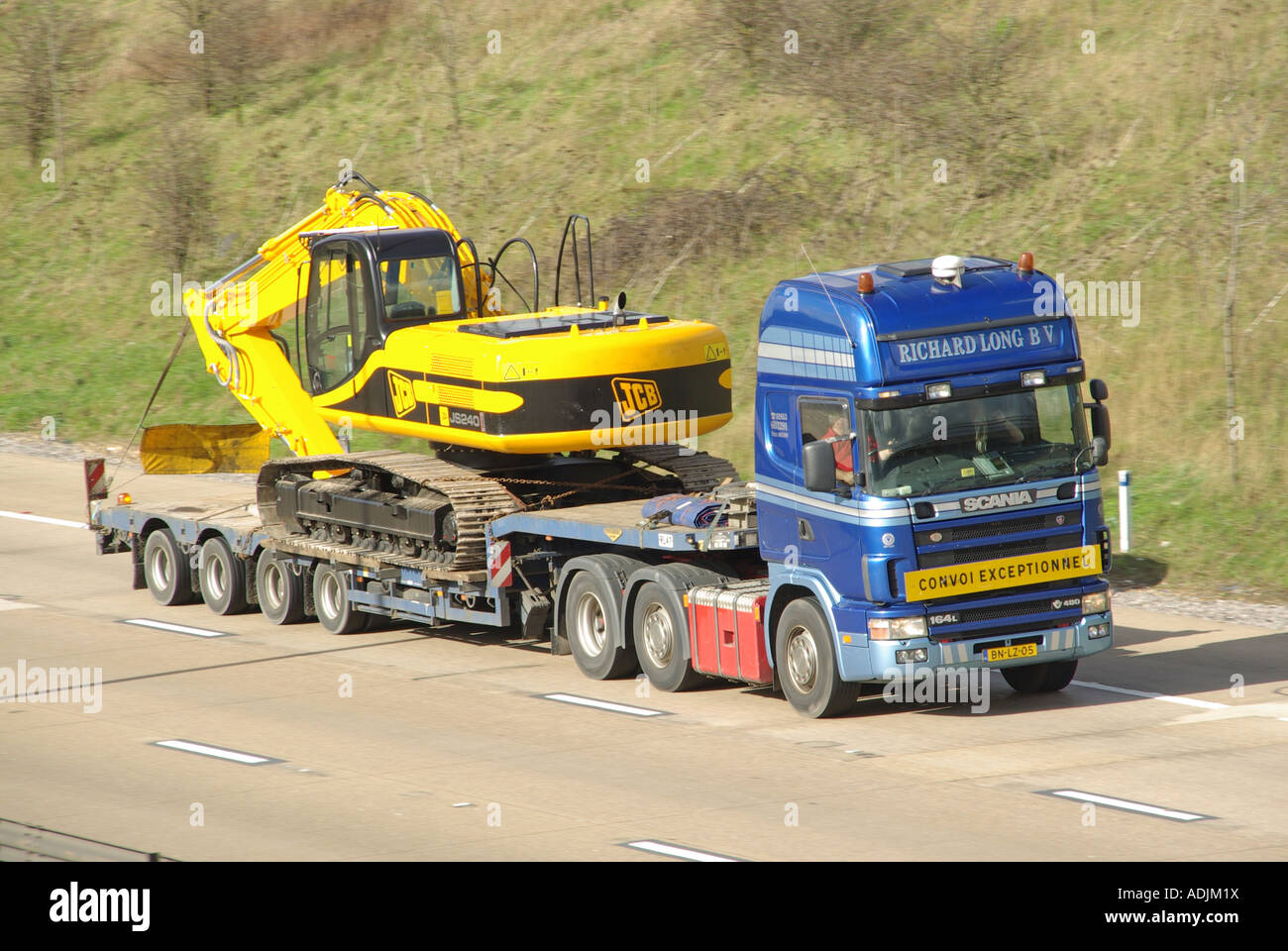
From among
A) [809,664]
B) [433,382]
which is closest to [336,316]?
[433,382]

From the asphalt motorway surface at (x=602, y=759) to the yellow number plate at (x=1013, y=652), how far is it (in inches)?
21.0

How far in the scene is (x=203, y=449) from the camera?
2062 cm

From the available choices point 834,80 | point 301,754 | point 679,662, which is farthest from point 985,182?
point 301,754

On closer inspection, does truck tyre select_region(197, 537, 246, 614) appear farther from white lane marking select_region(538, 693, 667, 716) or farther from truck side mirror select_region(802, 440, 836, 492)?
truck side mirror select_region(802, 440, 836, 492)

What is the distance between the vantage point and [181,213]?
36.2m

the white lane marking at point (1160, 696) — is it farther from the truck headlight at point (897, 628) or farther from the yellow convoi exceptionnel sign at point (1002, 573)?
the truck headlight at point (897, 628)

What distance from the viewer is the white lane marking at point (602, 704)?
1407cm

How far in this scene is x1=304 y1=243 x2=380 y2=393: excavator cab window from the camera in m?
17.4

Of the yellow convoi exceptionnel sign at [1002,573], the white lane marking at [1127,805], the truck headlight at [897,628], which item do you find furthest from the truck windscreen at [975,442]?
the white lane marking at [1127,805]

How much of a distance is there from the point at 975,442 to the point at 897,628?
1488 mm

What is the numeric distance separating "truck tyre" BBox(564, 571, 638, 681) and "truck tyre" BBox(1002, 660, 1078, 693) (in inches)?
124

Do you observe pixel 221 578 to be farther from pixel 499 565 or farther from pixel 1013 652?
pixel 1013 652

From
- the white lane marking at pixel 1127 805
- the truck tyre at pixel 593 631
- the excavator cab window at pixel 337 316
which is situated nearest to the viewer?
the white lane marking at pixel 1127 805

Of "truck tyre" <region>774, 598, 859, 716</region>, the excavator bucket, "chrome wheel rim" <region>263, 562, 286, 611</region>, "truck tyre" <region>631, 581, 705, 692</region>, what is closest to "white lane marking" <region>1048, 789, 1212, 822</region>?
"truck tyre" <region>774, 598, 859, 716</region>
